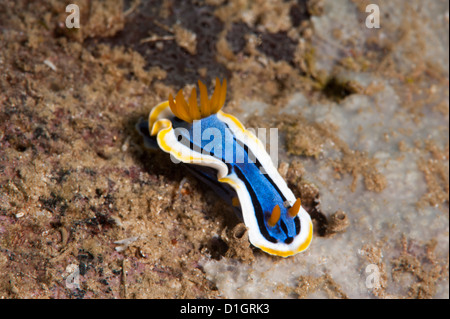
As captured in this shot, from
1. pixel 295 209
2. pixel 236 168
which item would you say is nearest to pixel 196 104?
pixel 236 168

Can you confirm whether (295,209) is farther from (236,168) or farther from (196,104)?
(196,104)

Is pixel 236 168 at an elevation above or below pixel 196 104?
below

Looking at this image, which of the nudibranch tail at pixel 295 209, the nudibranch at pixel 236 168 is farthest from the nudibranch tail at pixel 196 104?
the nudibranch tail at pixel 295 209

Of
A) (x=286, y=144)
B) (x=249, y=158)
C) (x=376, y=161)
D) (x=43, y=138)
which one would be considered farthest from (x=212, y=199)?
(x=376, y=161)

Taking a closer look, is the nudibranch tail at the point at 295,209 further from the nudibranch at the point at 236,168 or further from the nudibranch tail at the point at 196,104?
the nudibranch tail at the point at 196,104

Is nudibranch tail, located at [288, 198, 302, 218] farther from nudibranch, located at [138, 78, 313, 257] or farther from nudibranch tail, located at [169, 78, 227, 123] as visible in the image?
nudibranch tail, located at [169, 78, 227, 123]

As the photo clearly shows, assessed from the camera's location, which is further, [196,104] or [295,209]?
[196,104]

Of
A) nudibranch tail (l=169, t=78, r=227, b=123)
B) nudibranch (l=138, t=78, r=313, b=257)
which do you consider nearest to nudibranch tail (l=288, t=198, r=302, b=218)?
nudibranch (l=138, t=78, r=313, b=257)
